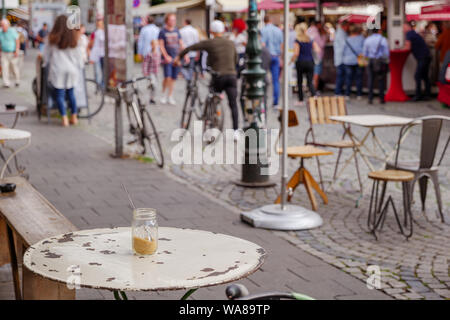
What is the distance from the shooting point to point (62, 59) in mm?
13000

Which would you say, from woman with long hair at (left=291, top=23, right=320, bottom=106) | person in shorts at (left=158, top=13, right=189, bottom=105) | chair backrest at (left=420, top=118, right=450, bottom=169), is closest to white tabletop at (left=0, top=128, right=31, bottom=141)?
chair backrest at (left=420, top=118, right=450, bottom=169)

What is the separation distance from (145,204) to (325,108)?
246 cm

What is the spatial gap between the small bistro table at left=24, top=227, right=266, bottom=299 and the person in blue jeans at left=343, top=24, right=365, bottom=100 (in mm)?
15541

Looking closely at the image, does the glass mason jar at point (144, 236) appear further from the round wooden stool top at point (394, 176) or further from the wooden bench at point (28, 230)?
the round wooden stool top at point (394, 176)

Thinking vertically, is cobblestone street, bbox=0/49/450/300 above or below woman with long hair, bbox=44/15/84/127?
below

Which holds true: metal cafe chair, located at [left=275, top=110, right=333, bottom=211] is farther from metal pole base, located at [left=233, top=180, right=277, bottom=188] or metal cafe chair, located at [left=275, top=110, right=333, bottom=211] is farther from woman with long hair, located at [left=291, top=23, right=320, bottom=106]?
woman with long hair, located at [left=291, top=23, right=320, bottom=106]

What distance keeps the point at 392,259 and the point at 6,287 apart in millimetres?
2890

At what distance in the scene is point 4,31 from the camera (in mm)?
20719

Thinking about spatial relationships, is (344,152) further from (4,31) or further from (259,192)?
(4,31)

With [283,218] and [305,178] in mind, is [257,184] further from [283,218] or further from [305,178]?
[283,218]

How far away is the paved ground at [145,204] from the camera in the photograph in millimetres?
5199

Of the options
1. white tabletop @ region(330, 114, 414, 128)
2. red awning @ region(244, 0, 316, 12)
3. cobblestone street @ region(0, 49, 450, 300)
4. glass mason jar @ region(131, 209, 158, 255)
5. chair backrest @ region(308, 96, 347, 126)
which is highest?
red awning @ region(244, 0, 316, 12)

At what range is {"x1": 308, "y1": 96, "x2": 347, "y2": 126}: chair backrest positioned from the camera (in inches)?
340
